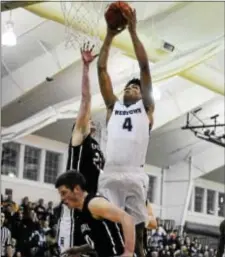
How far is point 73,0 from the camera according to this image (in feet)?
33.6

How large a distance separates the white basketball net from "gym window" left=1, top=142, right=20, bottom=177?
8.50 metres

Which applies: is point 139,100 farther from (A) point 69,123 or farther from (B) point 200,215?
(B) point 200,215

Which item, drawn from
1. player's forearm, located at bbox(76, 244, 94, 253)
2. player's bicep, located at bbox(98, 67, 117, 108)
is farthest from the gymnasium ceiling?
player's forearm, located at bbox(76, 244, 94, 253)

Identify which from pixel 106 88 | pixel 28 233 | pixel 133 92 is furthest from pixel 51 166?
pixel 133 92

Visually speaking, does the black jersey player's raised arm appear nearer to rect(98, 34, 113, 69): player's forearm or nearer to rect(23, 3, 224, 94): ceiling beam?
rect(98, 34, 113, 69): player's forearm

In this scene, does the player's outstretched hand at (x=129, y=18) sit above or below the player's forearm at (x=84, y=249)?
above

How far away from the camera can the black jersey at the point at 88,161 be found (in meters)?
4.72

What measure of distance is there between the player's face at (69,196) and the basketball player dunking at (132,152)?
748 mm

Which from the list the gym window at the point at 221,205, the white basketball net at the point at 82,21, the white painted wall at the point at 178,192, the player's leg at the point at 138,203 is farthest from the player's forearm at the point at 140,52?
the gym window at the point at 221,205

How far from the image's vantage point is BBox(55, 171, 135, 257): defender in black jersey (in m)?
3.78

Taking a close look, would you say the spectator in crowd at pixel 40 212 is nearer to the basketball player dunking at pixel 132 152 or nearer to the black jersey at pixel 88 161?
the black jersey at pixel 88 161

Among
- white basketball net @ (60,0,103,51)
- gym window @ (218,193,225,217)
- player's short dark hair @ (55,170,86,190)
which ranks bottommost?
player's short dark hair @ (55,170,86,190)

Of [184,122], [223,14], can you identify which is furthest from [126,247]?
[184,122]

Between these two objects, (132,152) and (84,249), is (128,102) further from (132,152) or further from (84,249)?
(84,249)
